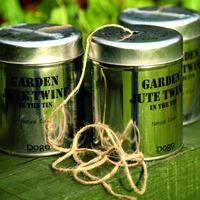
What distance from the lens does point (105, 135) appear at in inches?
77.7

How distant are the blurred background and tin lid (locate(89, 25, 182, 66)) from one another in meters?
0.62

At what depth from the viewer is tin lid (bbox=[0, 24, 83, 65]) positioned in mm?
1914

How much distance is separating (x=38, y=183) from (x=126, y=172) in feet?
0.65

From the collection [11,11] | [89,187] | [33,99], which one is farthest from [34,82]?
[11,11]

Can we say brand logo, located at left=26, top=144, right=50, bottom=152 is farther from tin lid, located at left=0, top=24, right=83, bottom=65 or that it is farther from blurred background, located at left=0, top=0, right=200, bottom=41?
blurred background, located at left=0, top=0, right=200, bottom=41

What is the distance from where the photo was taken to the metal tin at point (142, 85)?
188 centimetres

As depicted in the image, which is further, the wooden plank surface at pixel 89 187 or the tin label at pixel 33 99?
the tin label at pixel 33 99

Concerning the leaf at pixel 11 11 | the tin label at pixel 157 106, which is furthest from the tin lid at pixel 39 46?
the leaf at pixel 11 11

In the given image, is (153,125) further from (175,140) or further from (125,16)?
(125,16)

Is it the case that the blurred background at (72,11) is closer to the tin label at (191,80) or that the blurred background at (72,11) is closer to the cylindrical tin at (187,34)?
the cylindrical tin at (187,34)

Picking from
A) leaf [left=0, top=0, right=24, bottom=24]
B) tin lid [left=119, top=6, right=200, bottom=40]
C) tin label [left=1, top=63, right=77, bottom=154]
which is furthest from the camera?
leaf [left=0, top=0, right=24, bottom=24]

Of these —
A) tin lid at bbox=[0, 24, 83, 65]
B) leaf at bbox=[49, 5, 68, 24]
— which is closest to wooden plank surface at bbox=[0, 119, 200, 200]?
tin lid at bbox=[0, 24, 83, 65]

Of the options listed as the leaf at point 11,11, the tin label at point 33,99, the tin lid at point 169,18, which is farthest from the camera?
the leaf at point 11,11

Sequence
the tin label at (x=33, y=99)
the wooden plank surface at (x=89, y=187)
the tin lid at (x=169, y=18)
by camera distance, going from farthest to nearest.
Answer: the tin lid at (x=169, y=18) < the tin label at (x=33, y=99) < the wooden plank surface at (x=89, y=187)
